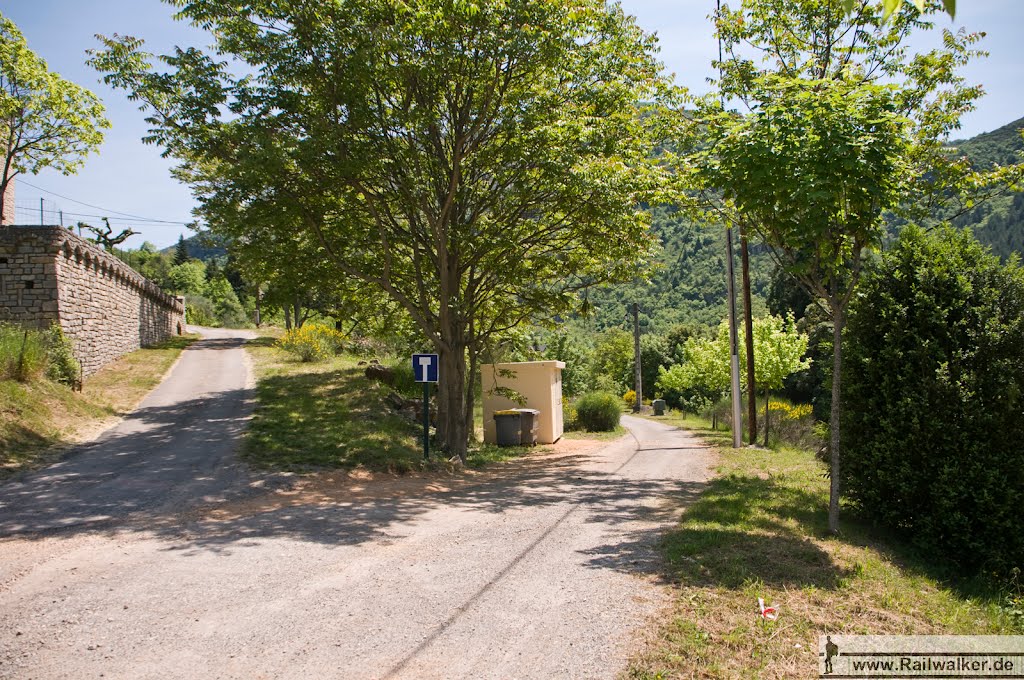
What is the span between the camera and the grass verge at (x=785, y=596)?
436cm

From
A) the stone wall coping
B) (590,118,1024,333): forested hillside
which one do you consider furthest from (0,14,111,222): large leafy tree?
(590,118,1024,333): forested hillside

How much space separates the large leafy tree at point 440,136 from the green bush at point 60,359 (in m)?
5.10

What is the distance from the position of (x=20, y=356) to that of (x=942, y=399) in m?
15.4

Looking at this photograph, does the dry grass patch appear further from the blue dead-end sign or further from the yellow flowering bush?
the yellow flowering bush

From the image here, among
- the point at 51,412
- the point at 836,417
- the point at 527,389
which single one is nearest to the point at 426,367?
the point at 836,417

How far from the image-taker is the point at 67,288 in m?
16.7

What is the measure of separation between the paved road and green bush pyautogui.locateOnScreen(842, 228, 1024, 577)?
842cm

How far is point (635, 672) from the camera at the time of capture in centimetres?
413

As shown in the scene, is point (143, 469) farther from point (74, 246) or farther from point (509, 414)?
point (509, 414)

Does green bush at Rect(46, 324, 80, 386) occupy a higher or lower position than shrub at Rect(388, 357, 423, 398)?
higher

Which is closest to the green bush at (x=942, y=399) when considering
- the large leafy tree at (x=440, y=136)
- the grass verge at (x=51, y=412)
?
the large leafy tree at (x=440, y=136)

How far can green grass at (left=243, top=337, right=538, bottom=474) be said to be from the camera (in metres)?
12.1

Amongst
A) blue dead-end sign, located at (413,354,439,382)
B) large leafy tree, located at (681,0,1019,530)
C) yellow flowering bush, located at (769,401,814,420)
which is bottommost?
yellow flowering bush, located at (769,401,814,420)

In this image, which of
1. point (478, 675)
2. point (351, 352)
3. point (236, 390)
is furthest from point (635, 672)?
point (351, 352)
